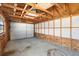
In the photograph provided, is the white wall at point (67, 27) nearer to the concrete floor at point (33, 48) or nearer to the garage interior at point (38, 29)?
the garage interior at point (38, 29)

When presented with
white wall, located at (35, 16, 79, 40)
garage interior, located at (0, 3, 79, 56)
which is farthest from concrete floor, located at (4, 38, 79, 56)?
white wall, located at (35, 16, 79, 40)

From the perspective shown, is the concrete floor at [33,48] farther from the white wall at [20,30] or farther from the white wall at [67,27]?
the white wall at [67,27]

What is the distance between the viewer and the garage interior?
171 centimetres

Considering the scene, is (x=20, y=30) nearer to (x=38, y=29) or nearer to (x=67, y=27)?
(x=38, y=29)

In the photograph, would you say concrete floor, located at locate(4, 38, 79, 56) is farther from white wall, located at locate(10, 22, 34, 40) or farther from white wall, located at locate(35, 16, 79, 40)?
white wall, located at locate(35, 16, 79, 40)

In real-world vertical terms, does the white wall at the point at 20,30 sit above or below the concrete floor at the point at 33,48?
above

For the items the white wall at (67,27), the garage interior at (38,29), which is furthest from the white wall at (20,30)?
the white wall at (67,27)

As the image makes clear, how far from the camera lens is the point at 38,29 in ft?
6.23

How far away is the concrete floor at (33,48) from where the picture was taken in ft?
5.79

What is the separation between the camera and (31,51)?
181cm

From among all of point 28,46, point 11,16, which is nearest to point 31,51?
point 28,46

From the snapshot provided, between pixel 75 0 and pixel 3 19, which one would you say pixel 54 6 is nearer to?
pixel 75 0

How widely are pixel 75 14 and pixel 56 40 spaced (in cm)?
57

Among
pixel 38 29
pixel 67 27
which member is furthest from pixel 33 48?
pixel 67 27
